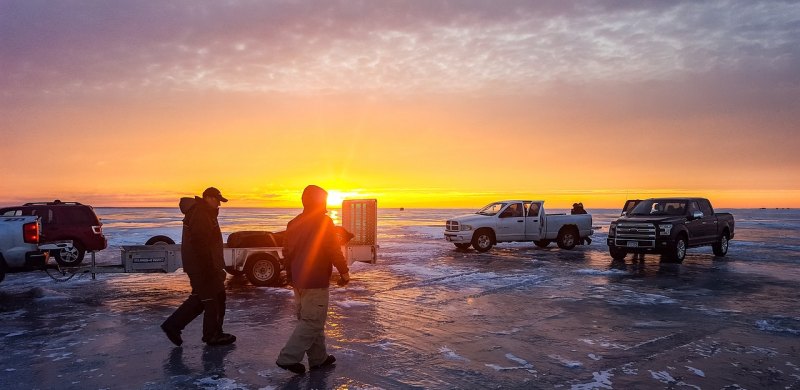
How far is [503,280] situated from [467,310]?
397cm

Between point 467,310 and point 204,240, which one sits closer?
point 204,240

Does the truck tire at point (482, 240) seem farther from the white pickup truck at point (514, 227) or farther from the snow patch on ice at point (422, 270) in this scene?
the snow patch on ice at point (422, 270)

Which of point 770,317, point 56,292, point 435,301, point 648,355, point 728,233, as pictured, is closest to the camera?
point 648,355

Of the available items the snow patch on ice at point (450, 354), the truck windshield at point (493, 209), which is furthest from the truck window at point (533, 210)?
the snow patch on ice at point (450, 354)

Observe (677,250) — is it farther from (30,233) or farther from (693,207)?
(30,233)

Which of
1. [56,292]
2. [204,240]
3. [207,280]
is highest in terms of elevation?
[204,240]

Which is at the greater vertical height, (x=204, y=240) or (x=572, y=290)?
(x=204, y=240)

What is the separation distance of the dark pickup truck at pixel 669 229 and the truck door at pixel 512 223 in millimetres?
4236

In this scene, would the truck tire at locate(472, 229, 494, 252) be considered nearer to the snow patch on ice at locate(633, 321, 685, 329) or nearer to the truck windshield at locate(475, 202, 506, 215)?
the truck windshield at locate(475, 202, 506, 215)

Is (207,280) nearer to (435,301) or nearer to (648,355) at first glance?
(435,301)

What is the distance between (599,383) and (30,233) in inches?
436

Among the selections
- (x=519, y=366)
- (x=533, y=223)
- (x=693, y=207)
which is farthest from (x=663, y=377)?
(x=533, y=223)

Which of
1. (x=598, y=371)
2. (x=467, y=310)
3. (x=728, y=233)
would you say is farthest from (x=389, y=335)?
(x=728, y=233)

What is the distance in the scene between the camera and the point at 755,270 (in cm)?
1538
